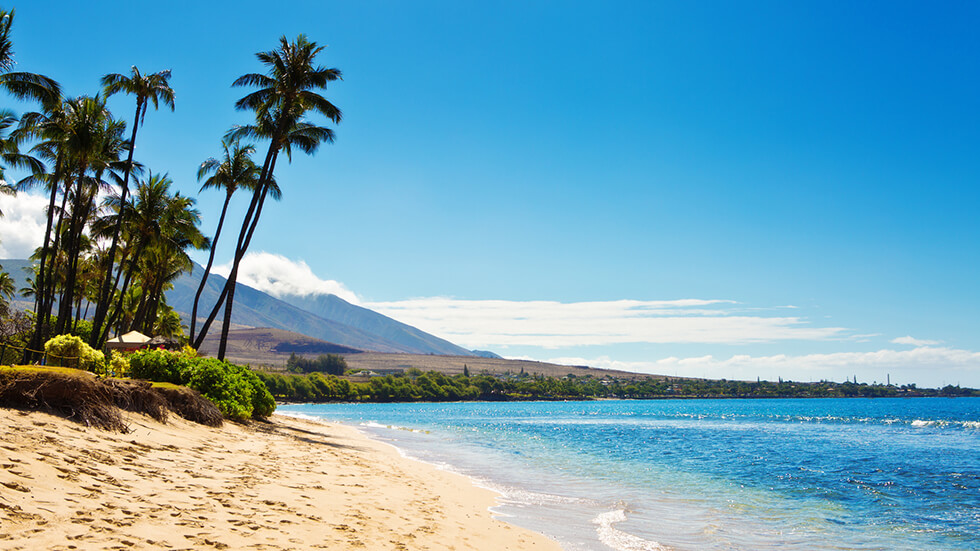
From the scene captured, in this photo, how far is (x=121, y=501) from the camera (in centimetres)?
812

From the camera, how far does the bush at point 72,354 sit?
63.9 ft

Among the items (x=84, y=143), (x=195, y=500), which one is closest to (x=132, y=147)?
(x=84, y=143)

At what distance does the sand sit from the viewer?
704 centimetres

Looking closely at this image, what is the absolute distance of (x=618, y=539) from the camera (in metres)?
12.0

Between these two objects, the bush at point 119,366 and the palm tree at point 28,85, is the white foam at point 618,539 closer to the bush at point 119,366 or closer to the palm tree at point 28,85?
the bush at point 119,366

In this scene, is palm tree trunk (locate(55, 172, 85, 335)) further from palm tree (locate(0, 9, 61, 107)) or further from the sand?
the sand

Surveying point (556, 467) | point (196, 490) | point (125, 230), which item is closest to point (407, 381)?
point (125, 230)

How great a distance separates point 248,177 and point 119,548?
32.4 metres

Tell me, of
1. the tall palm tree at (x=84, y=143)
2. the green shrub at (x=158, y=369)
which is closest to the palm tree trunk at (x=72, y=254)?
the tall palm tree at (x=84, y=143)

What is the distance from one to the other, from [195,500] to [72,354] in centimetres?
1391

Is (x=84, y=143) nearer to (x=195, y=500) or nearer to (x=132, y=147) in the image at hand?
(x=132, y=147)

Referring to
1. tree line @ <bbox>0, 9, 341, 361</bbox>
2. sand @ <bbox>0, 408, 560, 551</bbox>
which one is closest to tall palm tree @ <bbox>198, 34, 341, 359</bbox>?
tree line @ <bbox>0, 9, 341, 361</bbox>

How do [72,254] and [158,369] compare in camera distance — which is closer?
[158,369]

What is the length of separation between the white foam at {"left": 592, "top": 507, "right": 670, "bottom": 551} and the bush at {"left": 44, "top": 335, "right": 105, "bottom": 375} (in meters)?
16.4
